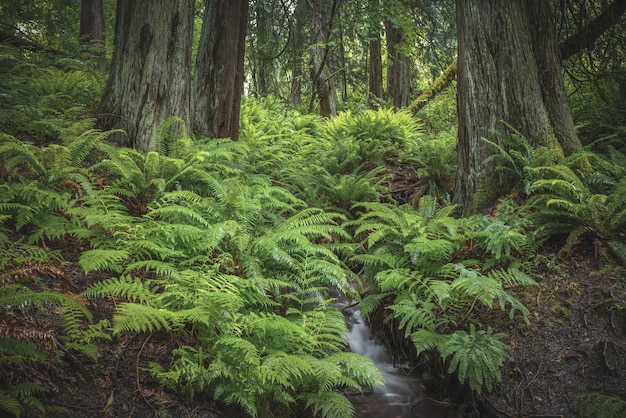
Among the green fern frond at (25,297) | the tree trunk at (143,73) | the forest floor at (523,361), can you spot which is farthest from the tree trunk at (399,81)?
the green fern frond at (25,297)

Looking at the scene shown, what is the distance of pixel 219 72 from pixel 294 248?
176 inches

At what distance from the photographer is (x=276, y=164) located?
7.52 m

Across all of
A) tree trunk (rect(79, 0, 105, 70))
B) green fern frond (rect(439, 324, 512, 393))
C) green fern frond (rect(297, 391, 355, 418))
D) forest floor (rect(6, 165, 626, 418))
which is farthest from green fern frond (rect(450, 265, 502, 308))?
tree trunk (rect(79, 0, 105, 70))

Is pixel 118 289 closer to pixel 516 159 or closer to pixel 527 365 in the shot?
pixel 527 365

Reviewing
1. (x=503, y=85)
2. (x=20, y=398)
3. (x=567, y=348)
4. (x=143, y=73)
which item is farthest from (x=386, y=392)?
(x=143, y=73)

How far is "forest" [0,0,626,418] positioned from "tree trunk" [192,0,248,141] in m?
0.03

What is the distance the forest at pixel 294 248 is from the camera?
2787mm

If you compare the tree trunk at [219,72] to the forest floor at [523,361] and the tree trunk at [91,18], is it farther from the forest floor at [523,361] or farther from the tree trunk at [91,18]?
the tree trunk at [91,18]

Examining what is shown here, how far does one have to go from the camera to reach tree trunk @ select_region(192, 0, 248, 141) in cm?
733

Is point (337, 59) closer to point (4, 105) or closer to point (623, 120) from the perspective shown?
point (623, 120)

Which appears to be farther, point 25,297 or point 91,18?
point 91,18

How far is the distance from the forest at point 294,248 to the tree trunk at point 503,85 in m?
0.03

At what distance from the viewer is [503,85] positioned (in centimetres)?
529

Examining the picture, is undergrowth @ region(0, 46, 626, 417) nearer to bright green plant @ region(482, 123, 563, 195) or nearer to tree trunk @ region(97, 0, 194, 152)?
bright green plant @ region(482, 123, 563, 195)
